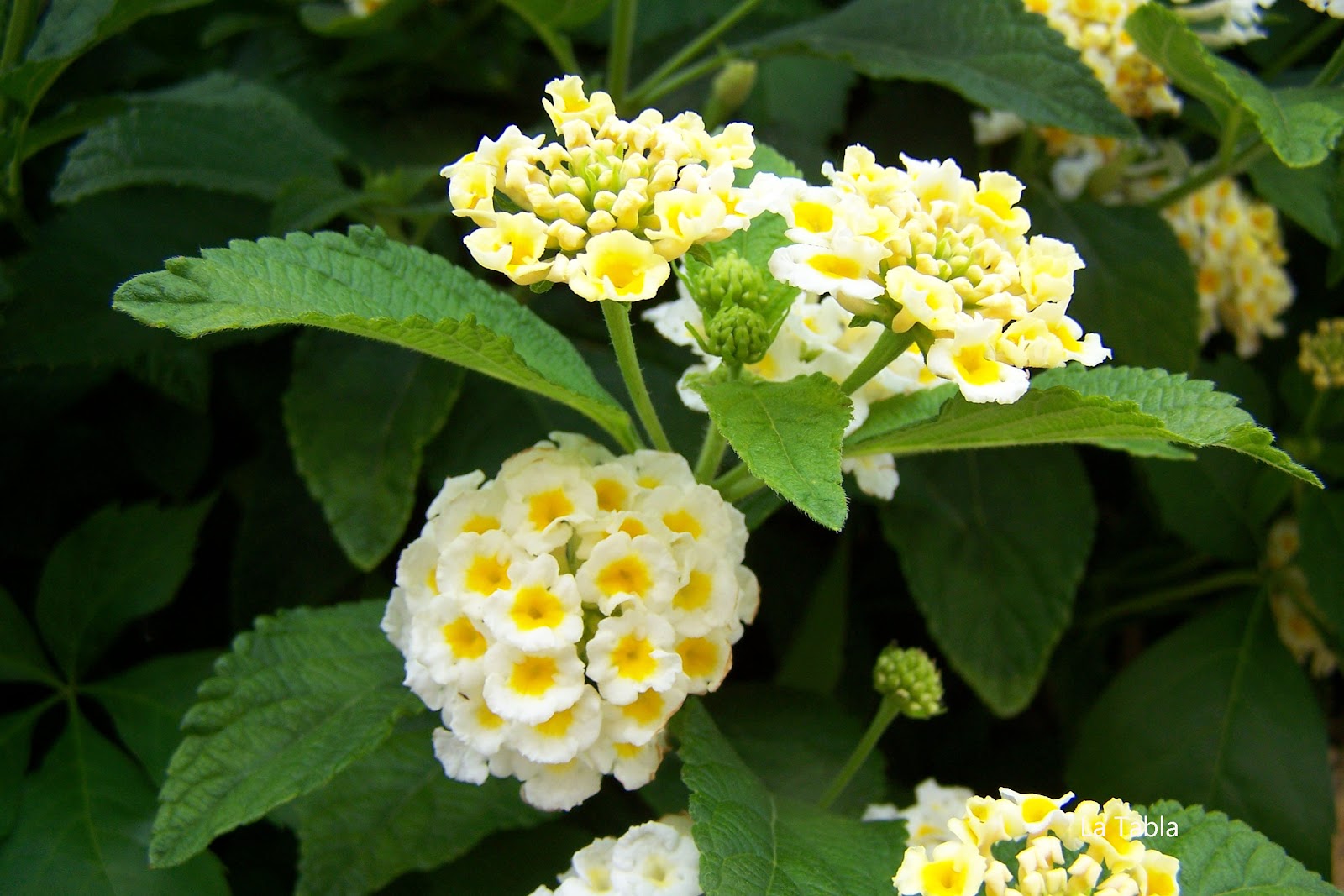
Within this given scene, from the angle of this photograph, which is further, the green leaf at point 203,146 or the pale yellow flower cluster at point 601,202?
the green leaf at point 203,146

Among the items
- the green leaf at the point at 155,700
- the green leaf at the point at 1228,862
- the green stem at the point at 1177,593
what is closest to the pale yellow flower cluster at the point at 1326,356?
the green stem at the point at 1177,593

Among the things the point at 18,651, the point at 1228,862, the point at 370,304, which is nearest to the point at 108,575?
the point at 18,651

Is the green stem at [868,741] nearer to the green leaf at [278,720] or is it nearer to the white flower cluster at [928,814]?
the white flower cluster at [928,814]

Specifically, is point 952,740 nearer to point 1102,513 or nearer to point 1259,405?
point 1102,513

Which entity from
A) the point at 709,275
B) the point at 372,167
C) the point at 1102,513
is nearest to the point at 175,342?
the point at 372,167

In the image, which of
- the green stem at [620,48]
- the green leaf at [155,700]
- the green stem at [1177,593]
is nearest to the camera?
the green leaf at [155,700]

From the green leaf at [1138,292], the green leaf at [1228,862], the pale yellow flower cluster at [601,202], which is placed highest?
the pale yellow flower cluster at [601,202]

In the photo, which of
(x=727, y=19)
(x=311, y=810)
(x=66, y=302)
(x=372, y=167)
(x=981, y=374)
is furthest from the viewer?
(x=372, y=167)
